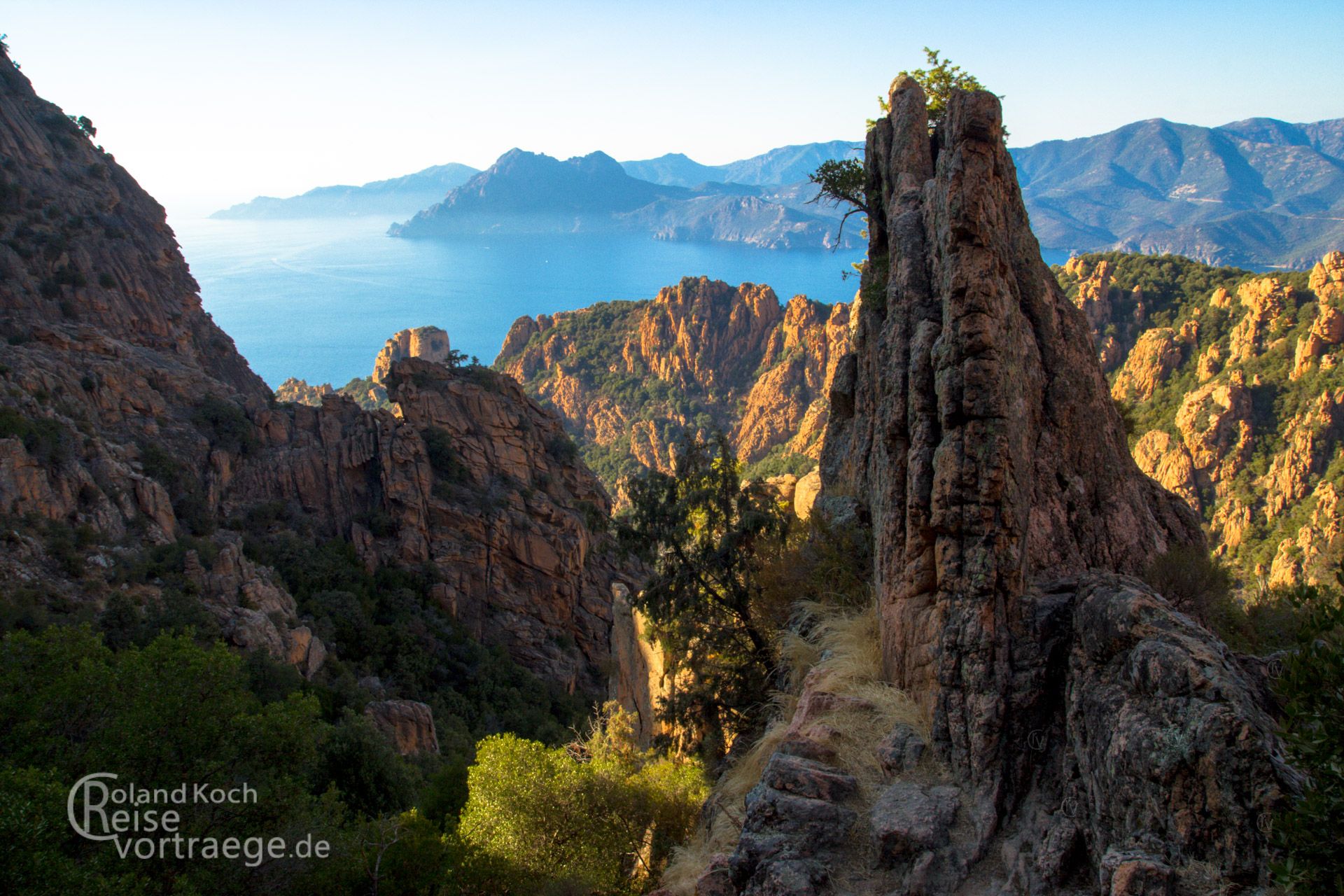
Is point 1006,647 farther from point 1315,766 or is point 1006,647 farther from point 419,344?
point 419,344

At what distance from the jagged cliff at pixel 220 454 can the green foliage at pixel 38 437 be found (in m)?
0.07

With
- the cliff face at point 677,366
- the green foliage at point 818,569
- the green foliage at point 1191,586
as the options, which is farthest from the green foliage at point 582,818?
the cliff face at point 677,366

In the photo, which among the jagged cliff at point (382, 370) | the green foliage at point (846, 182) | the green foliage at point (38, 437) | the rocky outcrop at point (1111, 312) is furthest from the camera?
the jagged cliff at point (382, 370)

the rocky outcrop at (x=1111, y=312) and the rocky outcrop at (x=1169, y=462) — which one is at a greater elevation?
the rocky outcrop at (x=1111, y=312)

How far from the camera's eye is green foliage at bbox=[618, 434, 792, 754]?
14.3 metres

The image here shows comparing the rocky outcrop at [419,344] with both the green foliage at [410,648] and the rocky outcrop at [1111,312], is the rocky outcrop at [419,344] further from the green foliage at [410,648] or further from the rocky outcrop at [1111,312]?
the rocky outcrop at [1111,312]

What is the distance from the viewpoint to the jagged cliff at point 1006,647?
5.36 metres

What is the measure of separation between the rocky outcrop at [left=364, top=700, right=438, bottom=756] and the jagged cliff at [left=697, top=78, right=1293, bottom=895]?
18.1 m

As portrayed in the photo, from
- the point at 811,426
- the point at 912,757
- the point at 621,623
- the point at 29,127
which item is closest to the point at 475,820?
the point at 912,757

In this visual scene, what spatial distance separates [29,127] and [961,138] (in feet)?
161

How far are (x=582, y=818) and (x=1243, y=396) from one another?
62.8 metres

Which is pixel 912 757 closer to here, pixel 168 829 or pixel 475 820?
pixel 475 820

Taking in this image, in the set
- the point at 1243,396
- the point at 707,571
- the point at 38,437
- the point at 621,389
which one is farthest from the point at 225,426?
the point at 621,389

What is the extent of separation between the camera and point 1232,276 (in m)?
72.4
